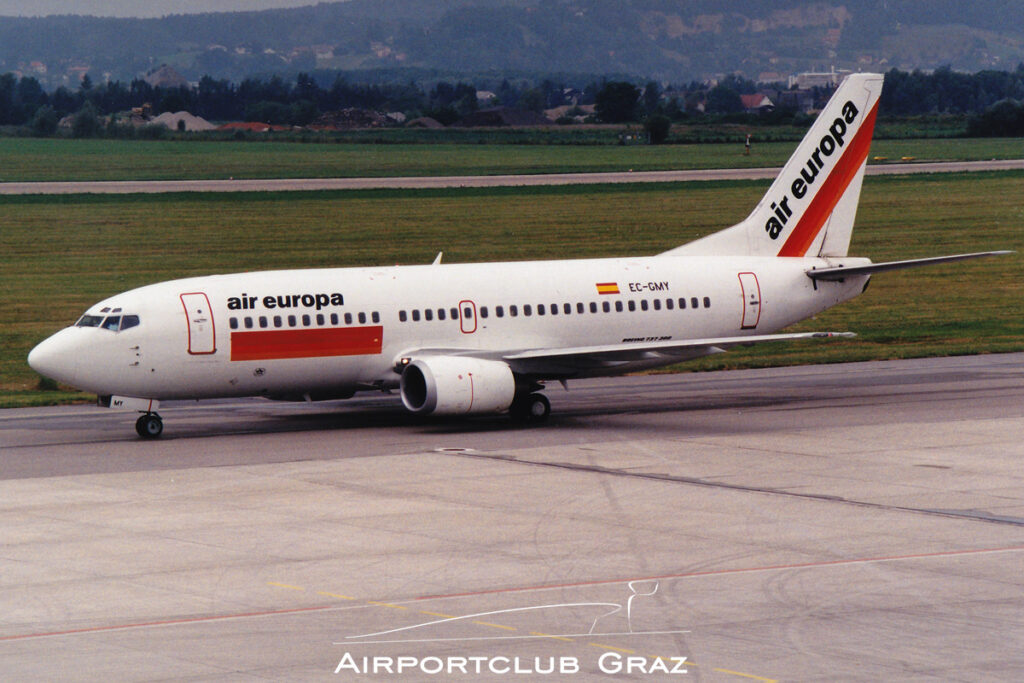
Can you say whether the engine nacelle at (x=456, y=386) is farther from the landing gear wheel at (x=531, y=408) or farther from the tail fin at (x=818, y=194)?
the tail fin at (x=818, y=194)

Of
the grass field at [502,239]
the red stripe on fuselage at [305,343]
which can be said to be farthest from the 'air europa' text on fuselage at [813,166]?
the red stripe on fuselage at [305,343]

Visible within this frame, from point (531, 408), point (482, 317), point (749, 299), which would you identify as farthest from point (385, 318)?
point (749, 299)

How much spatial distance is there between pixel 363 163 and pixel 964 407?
4138 inches

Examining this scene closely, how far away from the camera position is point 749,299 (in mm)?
42031

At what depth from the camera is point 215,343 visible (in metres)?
35.8

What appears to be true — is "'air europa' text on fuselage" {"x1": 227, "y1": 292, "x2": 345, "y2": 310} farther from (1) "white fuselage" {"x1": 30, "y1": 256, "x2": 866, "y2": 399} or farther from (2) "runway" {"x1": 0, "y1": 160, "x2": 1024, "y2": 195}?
(2) "runway" {"x1": 0, "y1": 160, "x2": 1024, "y2": 195}

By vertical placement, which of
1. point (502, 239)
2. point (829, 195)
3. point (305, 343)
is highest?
point (829, 195)

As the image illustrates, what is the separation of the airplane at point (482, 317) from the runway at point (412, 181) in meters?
65.2

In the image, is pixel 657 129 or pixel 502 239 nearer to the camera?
pixel 502 239

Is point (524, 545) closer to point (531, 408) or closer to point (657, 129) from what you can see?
point (531, 408)

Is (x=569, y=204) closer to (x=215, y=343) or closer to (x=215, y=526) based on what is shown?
(x=215, y=343)

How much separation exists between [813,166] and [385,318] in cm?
1435

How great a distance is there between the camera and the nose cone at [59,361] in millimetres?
34906

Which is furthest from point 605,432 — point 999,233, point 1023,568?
point 999,233
